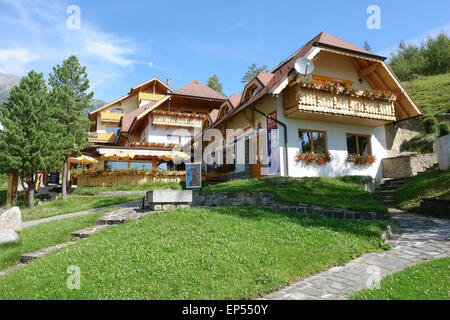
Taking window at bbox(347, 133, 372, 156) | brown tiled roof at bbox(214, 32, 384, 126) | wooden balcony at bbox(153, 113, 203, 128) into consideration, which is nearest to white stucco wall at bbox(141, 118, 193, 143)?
wooden balcony at bbox(153, 113, 203, 128)

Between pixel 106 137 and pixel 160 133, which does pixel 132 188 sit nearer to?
pixel 160 133

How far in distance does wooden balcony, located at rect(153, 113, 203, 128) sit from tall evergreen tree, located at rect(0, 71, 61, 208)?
12.0 metres

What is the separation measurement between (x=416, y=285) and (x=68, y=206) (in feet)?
57.0

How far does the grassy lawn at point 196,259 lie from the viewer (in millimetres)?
4707

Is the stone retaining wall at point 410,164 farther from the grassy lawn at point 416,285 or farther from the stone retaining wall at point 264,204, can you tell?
the grassy lawn at point 416,285

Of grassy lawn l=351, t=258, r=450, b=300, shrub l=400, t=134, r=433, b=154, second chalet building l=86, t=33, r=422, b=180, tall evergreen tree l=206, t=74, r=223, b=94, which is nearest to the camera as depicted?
grassy lawn l=351, t=258, r=450, b=300

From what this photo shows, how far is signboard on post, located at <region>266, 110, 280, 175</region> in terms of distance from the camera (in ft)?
54.2

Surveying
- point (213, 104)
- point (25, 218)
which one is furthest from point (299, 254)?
point (213, 104)

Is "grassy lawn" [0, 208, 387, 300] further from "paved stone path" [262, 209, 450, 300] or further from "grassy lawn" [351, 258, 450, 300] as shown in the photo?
"grassy lawn" [351, 258, 450, 300]

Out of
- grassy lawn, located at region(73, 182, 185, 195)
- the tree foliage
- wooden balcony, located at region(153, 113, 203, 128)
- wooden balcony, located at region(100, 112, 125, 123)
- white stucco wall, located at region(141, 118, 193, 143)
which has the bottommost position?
grassy lawn, located at region(73, 182, 185, 195)

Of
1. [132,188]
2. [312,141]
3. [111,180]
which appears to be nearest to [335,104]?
[312,141]

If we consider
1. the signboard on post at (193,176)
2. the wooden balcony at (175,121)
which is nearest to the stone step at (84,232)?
the signboard on post at (193,176)

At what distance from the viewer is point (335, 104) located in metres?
16.3

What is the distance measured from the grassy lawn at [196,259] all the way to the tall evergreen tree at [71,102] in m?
15.9
